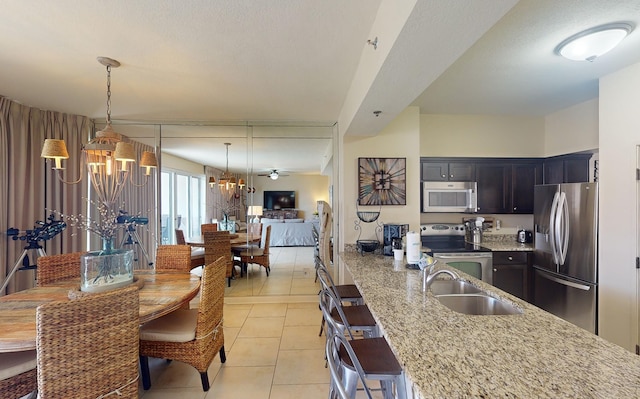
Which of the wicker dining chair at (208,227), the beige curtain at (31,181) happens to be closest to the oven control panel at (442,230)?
the wicker dining chair at (208,227)

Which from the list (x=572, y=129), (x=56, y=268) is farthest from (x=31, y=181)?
(x=572, y=129)

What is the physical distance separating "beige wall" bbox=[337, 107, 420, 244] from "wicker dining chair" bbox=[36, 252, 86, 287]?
8.84 ft

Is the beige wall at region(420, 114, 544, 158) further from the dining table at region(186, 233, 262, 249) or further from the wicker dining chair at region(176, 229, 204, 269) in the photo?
the wicker dining chair at region(176, 229, 204, 269)

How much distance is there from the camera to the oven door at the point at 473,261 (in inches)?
124

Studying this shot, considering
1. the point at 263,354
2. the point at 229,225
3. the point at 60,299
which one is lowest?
the point at 263,354

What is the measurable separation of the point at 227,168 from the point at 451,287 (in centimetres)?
399

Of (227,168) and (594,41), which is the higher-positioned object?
(594,41)

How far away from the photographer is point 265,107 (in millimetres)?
3336

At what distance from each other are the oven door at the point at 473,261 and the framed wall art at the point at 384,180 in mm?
792

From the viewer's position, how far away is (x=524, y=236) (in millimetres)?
3609

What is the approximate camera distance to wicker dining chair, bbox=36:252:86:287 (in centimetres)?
233

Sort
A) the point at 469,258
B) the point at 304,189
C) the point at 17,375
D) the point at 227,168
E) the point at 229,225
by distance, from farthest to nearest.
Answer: the point at 304,189
the point at 227,168
the point at 229,225
the point at 469,258
the point at 17,375

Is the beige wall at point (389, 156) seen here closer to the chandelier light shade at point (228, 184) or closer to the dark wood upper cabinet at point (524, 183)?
the dark wood upper cabinet at point (524, 183)

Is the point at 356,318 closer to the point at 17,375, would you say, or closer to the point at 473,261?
the point at 473,261
